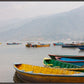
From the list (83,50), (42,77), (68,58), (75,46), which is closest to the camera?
(42,77)

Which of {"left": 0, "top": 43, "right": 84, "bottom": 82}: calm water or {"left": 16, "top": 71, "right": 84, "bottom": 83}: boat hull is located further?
{"left": 0, "top": 43, "right": 84, "bottom": 82}: calm water

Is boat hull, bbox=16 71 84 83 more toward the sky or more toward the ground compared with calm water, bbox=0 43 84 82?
more toward the sky

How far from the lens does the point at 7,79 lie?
49.4ft

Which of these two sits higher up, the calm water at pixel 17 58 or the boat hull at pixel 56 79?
the boat hull at pixel 56 79

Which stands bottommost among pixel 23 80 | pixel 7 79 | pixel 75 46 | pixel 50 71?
pixel 75 46

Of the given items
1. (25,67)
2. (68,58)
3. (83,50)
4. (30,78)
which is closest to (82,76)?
(30,78)

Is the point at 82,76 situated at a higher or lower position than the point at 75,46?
higher

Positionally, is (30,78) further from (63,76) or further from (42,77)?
(63,76)

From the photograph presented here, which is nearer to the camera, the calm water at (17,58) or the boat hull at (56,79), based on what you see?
the boat hull at (56,79)

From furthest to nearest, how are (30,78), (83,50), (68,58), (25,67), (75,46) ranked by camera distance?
(75,46) < (83,50) < (68,58) < (25,67) < (30,78)

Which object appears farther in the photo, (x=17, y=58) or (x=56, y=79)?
(x=17, y=58)

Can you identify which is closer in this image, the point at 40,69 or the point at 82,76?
the point at 82,76

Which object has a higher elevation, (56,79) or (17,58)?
(56,79)

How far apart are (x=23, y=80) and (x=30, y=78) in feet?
5.13
